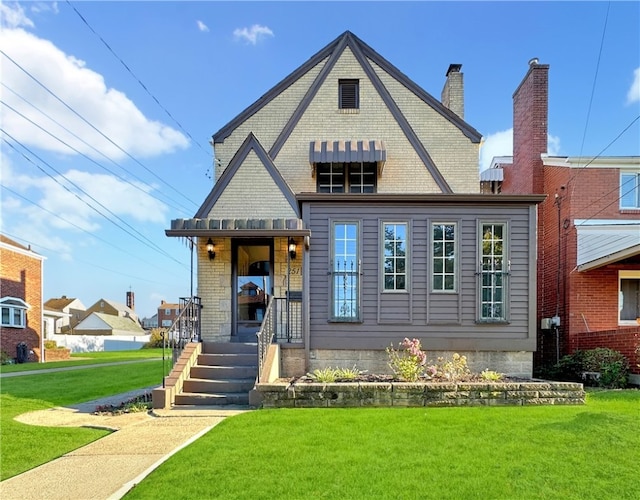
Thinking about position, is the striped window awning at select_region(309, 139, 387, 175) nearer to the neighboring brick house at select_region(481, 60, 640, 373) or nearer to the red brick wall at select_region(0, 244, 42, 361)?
the neighboring brick house at select_region(481, 60, 640, 373)

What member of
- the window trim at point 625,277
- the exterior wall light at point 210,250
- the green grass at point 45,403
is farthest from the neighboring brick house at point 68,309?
the window trim at point 625,277

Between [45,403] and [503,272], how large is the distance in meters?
10.5

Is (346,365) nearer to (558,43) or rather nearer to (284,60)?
(284,60)

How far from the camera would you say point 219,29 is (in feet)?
41.7

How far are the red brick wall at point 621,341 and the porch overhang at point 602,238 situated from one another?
2123 mm

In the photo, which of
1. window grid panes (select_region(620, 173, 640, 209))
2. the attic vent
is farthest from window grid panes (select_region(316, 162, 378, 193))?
window grid panes (select_region(620, 173, 640, 209))

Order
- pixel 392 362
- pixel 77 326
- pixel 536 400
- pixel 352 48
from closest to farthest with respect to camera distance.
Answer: pixel 536 400 < pixel 392 362 < pixel 352 48 < pixel 77 326

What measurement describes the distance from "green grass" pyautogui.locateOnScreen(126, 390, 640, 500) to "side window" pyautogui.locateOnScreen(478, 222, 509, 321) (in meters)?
2.98

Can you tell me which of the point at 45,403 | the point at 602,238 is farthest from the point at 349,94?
the point at 45,403

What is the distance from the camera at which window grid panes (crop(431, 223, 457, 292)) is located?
9.37 metres

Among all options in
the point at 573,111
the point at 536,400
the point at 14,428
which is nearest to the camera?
the point at 14,428

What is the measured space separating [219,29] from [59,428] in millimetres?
11435

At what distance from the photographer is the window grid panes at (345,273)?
30.5 ft

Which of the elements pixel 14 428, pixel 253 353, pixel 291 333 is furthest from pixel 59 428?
pixel 291 333
